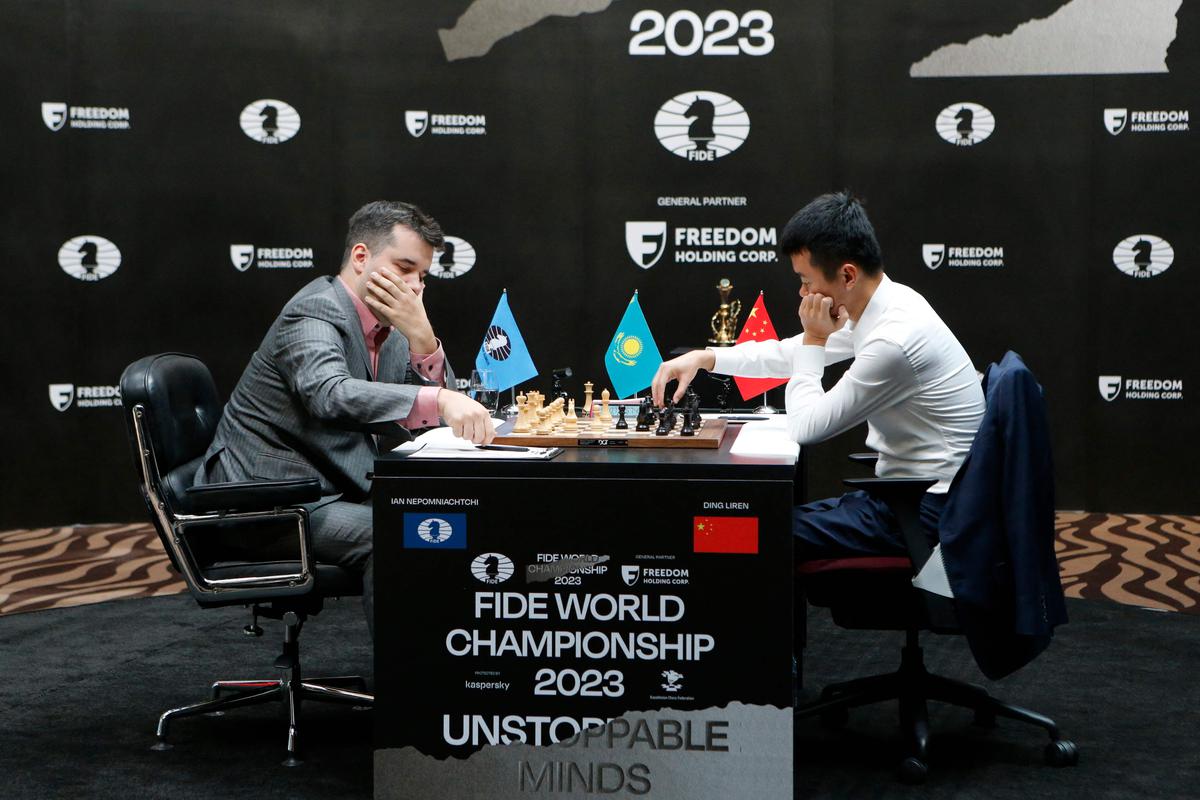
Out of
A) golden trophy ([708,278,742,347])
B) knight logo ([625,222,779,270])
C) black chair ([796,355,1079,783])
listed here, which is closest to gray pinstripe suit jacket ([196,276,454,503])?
black chair ([796,355,1079,783])

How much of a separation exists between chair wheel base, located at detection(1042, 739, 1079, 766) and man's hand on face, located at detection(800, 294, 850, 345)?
3.38ft

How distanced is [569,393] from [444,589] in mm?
3440

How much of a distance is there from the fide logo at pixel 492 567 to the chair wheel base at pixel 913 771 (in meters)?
0.97

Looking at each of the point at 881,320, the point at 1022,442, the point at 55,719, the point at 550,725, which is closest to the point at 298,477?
the point at 550,725

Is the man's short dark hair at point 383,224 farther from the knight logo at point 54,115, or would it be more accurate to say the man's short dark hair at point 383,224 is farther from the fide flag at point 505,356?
the knight logo at point 54,115

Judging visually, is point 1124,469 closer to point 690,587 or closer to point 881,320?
point 881,320

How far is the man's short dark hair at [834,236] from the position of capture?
2668 mm

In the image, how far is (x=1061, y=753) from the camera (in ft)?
8.87

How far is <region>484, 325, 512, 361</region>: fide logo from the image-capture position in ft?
12.3

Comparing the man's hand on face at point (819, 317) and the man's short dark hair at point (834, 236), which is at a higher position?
the man's short dark hair at point (834, 236)

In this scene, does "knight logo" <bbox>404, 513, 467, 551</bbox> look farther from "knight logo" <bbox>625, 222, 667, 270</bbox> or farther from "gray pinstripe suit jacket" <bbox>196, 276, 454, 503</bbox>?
"knight logo" <bbox>625, 222, 667, 270</bbox>

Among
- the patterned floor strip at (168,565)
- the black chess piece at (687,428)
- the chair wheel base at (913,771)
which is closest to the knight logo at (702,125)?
the patterned floor strip at (168,565)

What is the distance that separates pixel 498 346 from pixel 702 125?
228 cm

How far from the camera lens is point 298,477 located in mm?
2660
